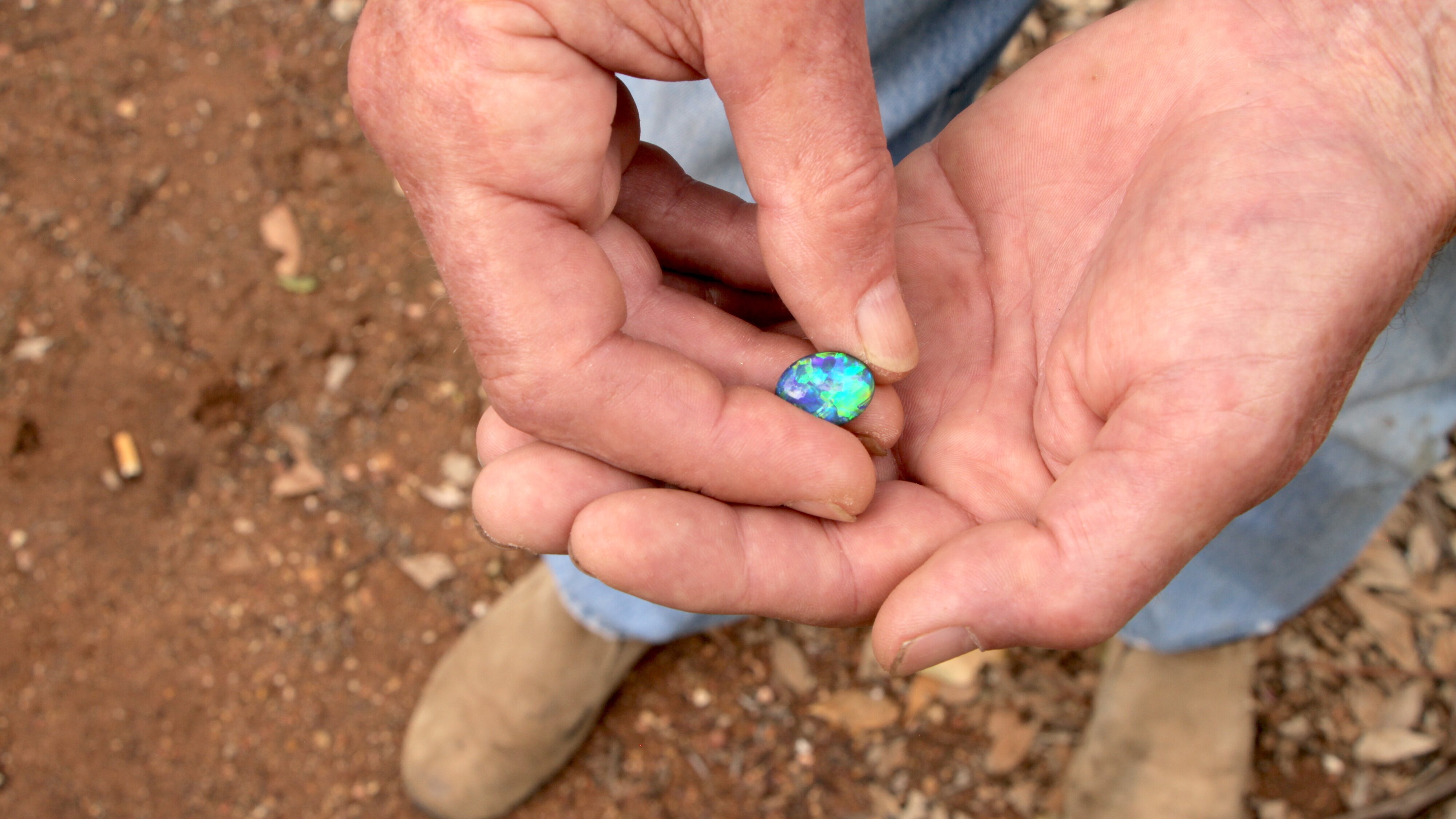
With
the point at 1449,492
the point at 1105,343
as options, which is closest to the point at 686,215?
the point at 1105,343

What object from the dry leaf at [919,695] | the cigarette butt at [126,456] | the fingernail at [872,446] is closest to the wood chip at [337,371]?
the cigarette butt at [126,456]

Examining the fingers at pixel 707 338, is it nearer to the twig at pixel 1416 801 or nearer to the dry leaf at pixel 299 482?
the dry leaf at pixel 299 482

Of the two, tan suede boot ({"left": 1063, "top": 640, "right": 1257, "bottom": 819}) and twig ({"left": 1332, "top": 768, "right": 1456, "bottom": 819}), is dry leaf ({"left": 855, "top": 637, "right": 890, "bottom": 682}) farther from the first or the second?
twig ({"left": 1332, "top": 768, "right": 1456, "bottom": 819})

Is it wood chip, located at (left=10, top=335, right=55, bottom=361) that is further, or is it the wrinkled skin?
wood chip, located at (left=10, top=335, right=55, bottom=361)

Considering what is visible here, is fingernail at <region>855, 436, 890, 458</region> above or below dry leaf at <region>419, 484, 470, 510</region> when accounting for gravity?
above

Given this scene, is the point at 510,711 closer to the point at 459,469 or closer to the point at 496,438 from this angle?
the point at 459,469

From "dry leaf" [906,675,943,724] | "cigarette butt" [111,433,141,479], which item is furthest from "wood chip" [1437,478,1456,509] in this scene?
"cigarette butt" [111,433,141,479]

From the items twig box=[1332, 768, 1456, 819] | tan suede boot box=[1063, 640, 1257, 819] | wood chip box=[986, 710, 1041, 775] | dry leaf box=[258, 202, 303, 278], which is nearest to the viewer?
twig box=[1332, 768, 1456, 819]
